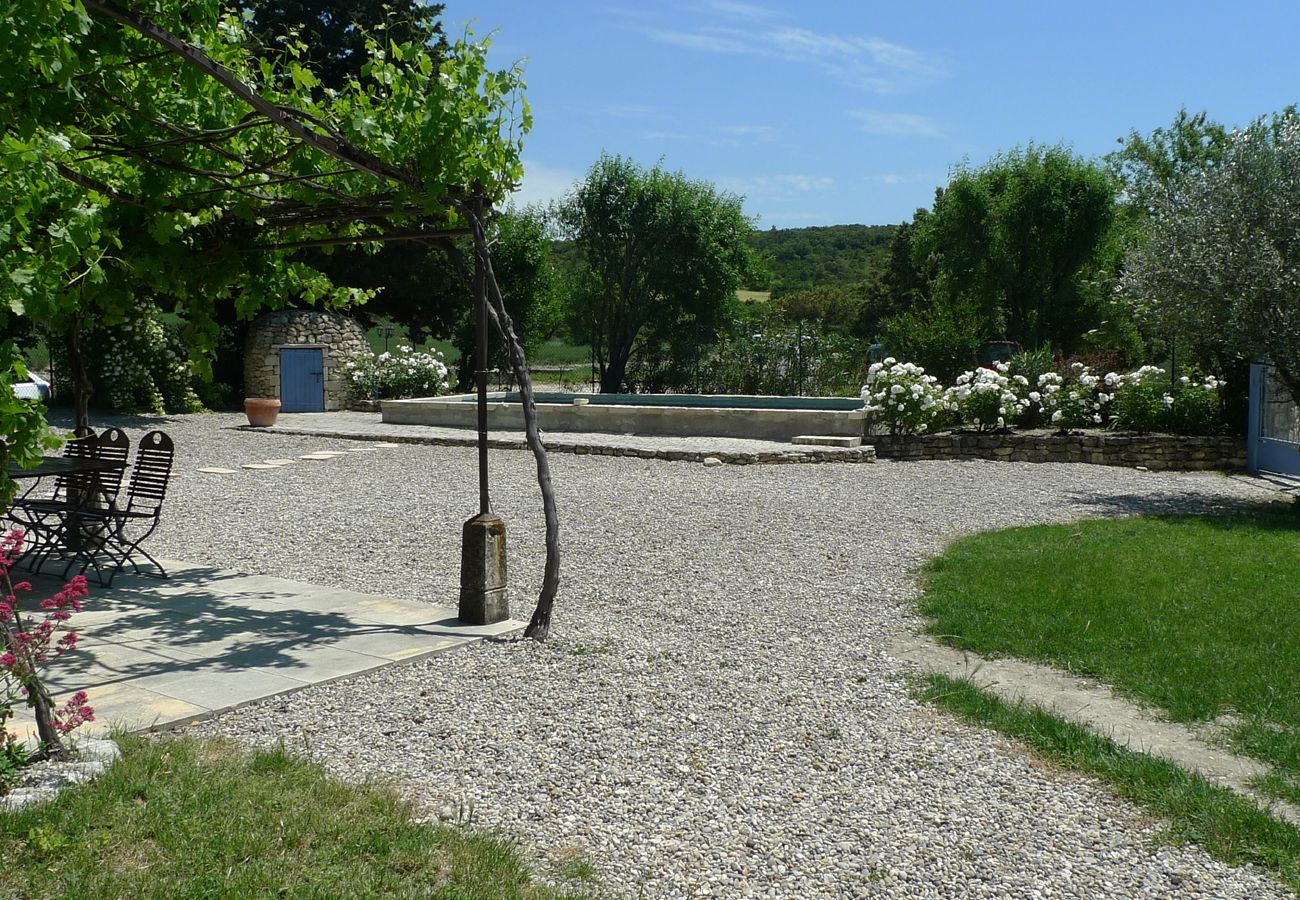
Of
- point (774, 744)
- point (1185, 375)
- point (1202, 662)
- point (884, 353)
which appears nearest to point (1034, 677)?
point (1202, 662)

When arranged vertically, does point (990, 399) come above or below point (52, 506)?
above

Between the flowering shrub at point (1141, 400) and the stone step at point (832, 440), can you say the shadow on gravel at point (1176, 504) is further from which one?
the stone step at point (832, 440)

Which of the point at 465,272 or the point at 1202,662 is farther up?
the point at 465,272

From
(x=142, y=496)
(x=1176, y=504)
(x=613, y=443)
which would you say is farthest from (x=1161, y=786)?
(x=613, y=443)

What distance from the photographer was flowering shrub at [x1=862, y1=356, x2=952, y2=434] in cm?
1568

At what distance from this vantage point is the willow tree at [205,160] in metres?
3.97

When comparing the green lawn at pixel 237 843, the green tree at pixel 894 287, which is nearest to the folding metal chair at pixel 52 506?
the green lawn at pixel 237 843

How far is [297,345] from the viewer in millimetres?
25031

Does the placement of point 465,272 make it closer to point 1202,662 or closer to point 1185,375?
point 1202,662

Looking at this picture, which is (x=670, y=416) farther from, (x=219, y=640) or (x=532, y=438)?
(x=219, y=640)

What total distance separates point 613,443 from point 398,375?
31.3 feet

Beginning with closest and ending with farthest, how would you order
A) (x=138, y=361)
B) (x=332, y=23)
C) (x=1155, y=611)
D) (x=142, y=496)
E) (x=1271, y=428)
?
1. (x=1155, y=611)
2. (x=142, y=496)
3. (x=1271, y=428)
4. (x=138, y=361)
5. (x=332, y=23)

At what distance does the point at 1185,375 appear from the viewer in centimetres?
1612

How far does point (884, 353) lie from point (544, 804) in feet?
66.4
